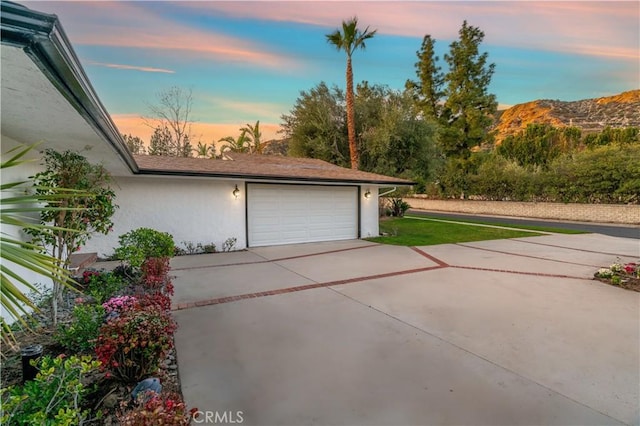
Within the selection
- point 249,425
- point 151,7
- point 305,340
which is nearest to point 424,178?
point 151,7

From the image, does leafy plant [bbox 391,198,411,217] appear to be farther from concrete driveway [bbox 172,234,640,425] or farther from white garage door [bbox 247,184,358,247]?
concrete driveway [bbox 172,234,640,425]

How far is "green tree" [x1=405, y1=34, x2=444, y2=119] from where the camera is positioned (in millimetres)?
25516

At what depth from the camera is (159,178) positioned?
9.25 meters

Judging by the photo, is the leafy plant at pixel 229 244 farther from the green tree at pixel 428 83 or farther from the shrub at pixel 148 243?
the green tree at pixel 428 83

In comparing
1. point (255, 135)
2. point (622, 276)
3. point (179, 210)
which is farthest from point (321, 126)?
point (622, 276)

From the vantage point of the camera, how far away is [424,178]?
61.2 ft

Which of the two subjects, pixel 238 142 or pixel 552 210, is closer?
pixel 552 210

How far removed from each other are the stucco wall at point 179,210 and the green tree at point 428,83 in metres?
21.1

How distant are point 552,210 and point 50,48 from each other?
23.3 meters

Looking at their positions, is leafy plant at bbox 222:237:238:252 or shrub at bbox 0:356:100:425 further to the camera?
leafy plant at bbox 222:237:238:252

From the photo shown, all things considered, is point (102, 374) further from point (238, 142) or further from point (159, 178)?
point (238, 142)

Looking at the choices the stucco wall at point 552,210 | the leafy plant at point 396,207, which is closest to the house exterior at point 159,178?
the leafy plant at point 396,207

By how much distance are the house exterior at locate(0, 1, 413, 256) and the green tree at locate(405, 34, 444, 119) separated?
16.0m

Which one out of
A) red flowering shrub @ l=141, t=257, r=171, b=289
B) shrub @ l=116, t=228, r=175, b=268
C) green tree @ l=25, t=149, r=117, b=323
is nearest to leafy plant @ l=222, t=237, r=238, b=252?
shrub @ l=116, t=228, r=175, b=268
